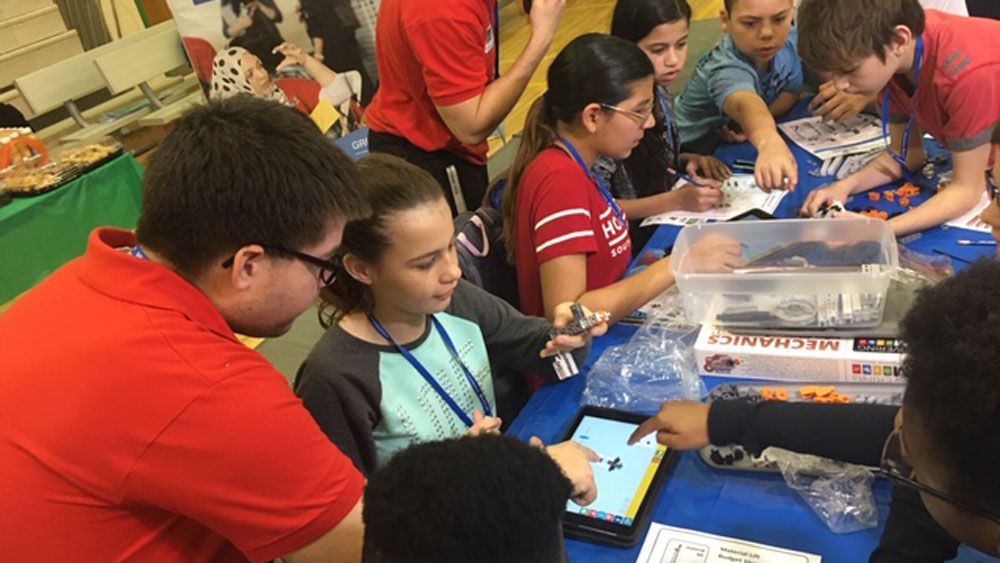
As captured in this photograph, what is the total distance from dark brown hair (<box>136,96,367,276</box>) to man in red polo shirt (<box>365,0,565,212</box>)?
854 mm

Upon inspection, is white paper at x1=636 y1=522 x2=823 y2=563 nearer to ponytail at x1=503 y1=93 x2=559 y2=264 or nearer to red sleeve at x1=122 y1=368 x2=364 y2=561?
red sleeve at x1=122 y1=368 x2=364 y2=561

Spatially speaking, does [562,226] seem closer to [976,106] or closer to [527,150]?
[527,150]

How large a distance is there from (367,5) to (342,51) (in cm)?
30

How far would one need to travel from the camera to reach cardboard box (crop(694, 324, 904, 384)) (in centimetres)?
109

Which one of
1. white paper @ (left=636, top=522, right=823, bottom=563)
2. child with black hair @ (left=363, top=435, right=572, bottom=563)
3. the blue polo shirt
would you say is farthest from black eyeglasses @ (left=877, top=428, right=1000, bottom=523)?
the blue polo shirt

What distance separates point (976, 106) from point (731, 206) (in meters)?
0.53

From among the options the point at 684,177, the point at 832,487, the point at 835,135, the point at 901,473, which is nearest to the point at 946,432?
the point at 901,473

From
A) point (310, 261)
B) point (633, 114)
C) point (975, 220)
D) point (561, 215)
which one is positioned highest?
point (310, 261)

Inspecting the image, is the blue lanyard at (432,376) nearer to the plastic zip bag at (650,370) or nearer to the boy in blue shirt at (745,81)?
the plastic zip bag at (650,370)

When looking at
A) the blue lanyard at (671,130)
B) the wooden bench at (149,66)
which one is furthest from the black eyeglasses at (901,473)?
the wooden bench at (149,66)

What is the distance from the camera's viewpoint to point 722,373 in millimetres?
1208

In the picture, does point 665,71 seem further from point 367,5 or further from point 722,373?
point 367,5

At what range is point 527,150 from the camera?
1.62m

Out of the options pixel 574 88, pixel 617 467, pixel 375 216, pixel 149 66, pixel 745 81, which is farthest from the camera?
pixel 149 66
